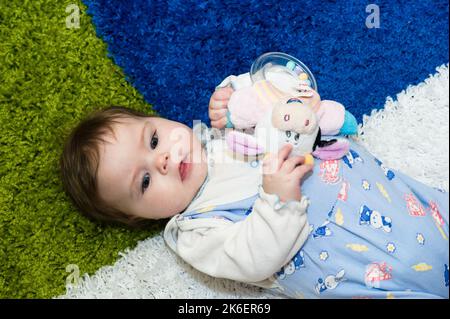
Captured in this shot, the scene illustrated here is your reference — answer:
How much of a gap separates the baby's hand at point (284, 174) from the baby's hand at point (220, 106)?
19 centimetres

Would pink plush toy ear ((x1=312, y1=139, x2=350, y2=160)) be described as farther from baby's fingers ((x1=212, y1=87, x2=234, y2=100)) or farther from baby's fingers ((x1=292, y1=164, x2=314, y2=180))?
baby's fingers ((x1=212, y1=87, x2=234, y2=100))

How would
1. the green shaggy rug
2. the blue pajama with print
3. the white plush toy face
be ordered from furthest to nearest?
the green shaggy rug < the blue pajama with print < the white plush toy face

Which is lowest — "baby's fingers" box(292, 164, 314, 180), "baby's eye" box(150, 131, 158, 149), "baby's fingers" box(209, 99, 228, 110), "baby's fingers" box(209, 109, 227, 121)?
"baby's fingers" box(292, 164, 314, 180)

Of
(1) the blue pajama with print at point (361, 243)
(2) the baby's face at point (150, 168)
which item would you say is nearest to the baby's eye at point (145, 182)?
(2) the baby's face at point (150, 168)

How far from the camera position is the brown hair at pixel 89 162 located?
1.25 metres

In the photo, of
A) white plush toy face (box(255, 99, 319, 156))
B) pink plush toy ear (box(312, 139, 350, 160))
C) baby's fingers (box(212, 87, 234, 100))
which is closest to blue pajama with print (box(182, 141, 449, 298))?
pink plush toy ear (box(312, 139, 350, 160))

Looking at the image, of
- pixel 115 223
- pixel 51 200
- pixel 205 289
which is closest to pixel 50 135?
pixel 51 200

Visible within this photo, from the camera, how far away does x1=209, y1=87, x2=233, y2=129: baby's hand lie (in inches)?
50.9

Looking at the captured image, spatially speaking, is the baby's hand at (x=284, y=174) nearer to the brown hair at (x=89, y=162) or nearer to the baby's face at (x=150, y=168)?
the baby's face at (x=150, y=168)

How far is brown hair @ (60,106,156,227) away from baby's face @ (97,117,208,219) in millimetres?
18

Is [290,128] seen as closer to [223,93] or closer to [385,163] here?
[223,93]

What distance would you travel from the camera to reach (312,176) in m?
1.23

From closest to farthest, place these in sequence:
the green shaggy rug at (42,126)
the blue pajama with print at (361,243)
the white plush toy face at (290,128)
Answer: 1. the white plush toy face at (290,128)
2. the blue pajama with print at (361,243)
3. the green shaggy rug at (42,126)

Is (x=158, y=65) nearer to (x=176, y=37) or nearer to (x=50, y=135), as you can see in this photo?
(x=176, y=37)
